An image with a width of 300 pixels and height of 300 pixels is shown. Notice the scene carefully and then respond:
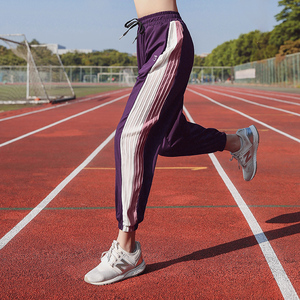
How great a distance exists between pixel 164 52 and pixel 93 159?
A: 15.0ft

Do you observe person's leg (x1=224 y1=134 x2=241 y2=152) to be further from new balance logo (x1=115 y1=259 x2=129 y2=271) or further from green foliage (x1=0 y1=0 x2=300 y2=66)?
green foliage (x1=0 y1=0 x2=300 y2=66)

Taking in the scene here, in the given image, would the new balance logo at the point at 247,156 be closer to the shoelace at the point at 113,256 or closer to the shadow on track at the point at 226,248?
the shadow on track at the point at 226,248

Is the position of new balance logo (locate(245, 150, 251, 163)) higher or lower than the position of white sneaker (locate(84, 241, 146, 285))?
higher

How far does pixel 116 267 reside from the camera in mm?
2732

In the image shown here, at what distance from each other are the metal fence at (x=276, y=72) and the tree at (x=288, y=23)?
4.94m

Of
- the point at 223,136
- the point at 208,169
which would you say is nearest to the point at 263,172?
the point at 208,169

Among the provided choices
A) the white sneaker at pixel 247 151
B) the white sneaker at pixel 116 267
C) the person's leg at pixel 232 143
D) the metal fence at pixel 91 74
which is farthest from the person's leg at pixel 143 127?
the metal fence at pixel 91 74

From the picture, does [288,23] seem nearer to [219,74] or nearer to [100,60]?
[219,74]

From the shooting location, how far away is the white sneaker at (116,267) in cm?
269

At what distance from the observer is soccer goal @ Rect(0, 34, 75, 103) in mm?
21547

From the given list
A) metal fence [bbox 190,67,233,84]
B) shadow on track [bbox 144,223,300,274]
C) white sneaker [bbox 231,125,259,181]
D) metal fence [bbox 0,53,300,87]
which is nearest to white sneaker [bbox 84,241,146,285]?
shadow on track [bbox 144,223,300,274]

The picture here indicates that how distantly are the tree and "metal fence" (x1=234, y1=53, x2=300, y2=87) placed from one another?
16.2ft

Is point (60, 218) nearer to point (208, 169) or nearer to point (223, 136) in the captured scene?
point (223, 136)

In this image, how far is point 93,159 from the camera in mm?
7055
